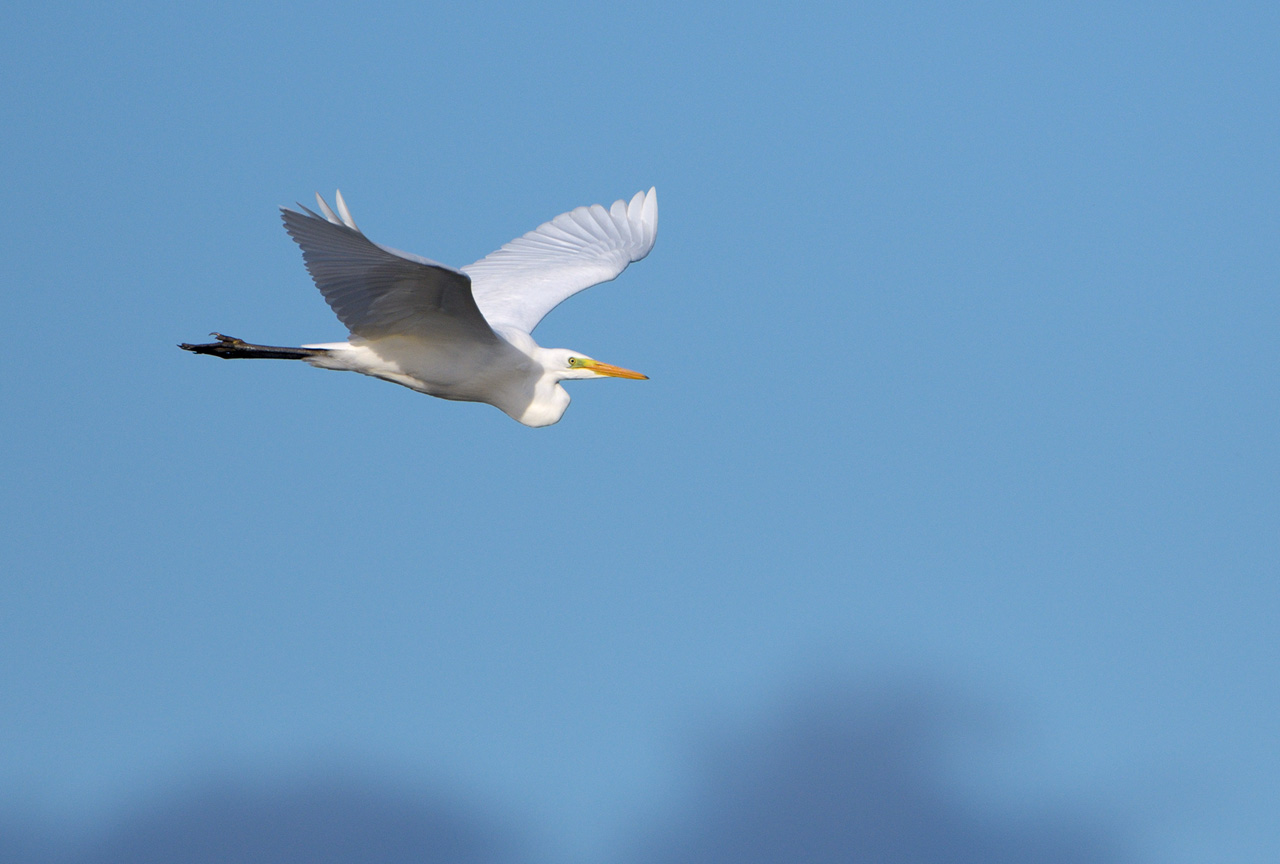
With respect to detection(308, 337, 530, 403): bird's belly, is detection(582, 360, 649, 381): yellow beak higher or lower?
higher

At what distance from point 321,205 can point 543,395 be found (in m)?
2.21

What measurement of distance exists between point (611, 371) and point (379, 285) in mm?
1597

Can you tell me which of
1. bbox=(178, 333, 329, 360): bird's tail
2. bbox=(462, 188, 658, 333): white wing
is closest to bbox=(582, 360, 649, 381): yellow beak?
bbox=(462, 188, 658, 333): white wing

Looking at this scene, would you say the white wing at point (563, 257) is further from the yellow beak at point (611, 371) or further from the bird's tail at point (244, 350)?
the bird's tail at point (244, 350)

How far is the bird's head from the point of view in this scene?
24.0ft

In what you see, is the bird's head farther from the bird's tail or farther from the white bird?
the bird's tail

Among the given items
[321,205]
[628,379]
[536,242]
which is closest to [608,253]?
[536,242]

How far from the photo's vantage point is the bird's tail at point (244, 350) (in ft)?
22.9

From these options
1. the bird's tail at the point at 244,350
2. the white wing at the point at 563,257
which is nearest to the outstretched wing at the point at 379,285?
the bird's tail at the point at 244,350

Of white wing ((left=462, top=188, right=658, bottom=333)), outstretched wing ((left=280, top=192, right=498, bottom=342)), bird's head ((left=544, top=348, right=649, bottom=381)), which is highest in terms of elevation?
white wing ((left=462, top=188, right=658, bottom=333))

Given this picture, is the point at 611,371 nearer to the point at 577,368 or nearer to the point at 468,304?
the point at 577,368

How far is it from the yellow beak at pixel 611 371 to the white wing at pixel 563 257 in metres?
0.64

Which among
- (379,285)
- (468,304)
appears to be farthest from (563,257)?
(379,285)

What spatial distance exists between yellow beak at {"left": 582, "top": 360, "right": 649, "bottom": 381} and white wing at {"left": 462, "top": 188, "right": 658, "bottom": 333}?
0.64m
